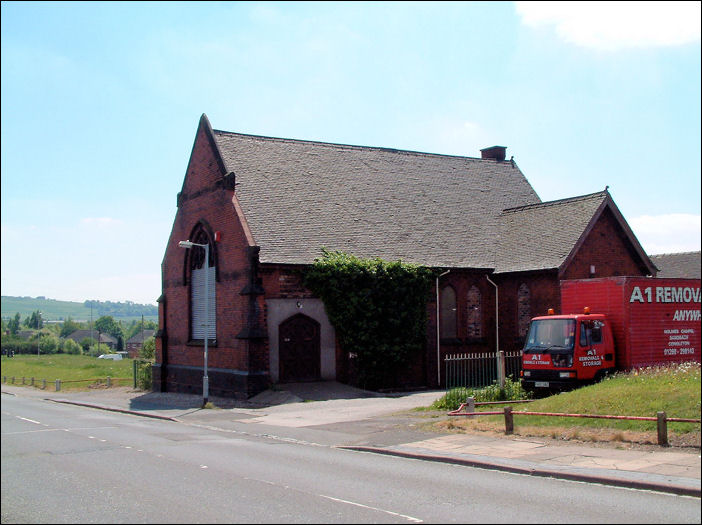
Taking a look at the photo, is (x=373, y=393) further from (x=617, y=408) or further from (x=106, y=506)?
(x=106, y=506)

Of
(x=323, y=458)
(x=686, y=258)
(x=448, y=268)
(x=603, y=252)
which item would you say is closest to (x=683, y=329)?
(x=603, y=252)

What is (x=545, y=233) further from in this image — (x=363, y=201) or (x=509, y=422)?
(x=509, y=422)

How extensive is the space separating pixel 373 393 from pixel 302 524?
19.2 meters

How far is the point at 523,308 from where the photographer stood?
3058cm

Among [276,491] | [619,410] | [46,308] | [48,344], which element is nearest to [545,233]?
[619,410]

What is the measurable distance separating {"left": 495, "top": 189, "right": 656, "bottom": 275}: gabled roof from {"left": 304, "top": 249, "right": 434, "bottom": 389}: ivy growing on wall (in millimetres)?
4832

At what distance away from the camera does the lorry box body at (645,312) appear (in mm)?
21125

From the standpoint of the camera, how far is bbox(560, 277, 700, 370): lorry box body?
21.1m

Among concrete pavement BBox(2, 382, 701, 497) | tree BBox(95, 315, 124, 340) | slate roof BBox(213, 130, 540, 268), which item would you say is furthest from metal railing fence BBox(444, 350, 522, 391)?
tree BBox(95, 315, 124, 340)

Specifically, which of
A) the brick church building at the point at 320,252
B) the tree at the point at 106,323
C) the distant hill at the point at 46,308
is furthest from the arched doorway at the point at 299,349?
the distant hill at the point at 46,308

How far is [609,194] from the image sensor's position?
30.5 metres

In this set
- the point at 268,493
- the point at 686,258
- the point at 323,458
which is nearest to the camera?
the point at 268,493

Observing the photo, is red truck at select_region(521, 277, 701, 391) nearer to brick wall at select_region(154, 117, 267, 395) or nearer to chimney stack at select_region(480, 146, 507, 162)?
brick wall at select_region(154, 117, 267, 395)

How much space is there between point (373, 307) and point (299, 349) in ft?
10.8
